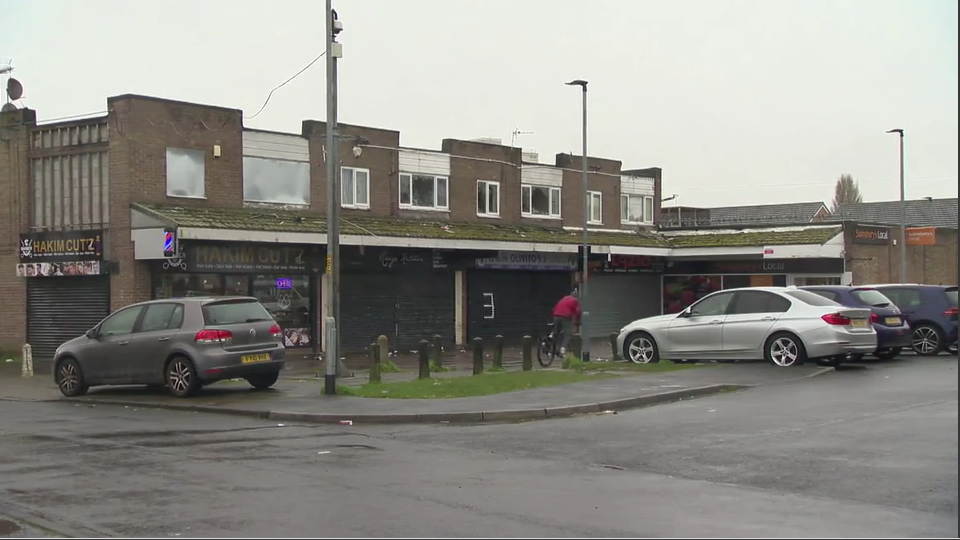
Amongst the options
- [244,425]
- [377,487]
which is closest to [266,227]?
[244,425]

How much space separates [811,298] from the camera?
63.7ft

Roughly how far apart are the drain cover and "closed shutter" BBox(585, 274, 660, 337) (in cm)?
3339

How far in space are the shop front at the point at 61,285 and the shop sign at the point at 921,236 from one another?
3051cm

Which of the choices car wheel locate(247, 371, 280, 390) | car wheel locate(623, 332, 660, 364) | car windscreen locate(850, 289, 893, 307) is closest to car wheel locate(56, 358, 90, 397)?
car wheel locate(247, 371, 280, 390)

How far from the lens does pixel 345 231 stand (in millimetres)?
29906

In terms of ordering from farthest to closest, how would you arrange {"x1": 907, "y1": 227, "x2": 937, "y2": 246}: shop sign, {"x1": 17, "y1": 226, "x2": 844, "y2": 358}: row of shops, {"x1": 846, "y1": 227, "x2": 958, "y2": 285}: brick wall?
1. {"x1": 907, "y1": 227, "x2": 937, "y2": 246}: shop sign
2. {"x1": 846, "y1": 227, "x2": 958, "y2": 285}: brick wall
3. {"x1": 17, "y1": 226, "x2": 844, "y2": 358}: row of shops

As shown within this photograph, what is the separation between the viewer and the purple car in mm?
20422

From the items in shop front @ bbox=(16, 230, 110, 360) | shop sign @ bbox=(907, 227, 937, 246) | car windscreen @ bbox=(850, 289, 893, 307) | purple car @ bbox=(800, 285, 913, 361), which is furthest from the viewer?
shop sign @ bbox=(907, 227, 937, 246)

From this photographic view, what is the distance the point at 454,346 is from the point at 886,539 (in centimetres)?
2771

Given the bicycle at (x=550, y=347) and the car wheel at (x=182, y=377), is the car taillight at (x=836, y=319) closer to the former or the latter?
the bicycle at (x=550, y=347)

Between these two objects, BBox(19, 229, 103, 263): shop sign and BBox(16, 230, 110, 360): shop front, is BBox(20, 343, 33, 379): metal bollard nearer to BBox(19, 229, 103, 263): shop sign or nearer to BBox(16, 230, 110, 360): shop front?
BBox(16, 230, 110, 360): shop front

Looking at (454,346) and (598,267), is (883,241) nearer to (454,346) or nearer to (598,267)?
(598,267)

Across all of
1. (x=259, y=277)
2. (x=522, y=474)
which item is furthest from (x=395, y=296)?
(x=522, y=474)

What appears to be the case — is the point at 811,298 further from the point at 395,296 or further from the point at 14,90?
the point at 14,90
